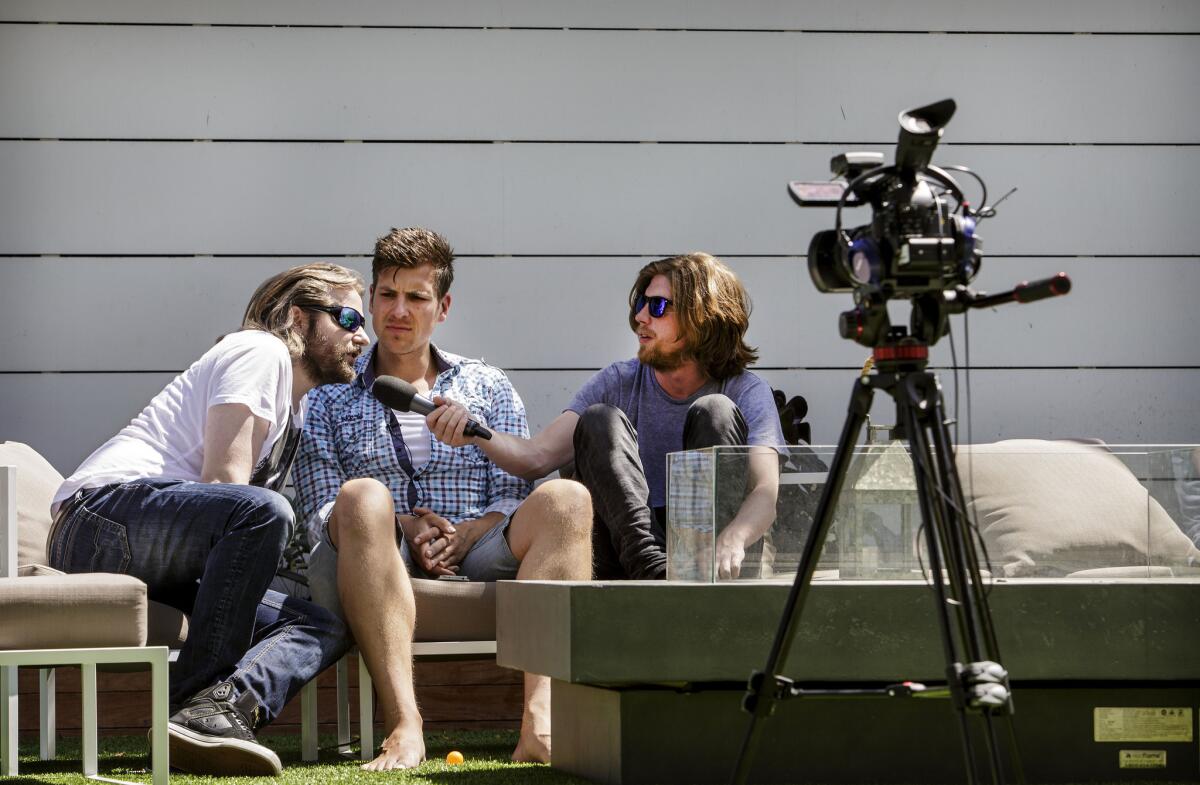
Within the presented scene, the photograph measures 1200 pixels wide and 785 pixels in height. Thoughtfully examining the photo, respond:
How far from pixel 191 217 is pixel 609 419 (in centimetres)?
174

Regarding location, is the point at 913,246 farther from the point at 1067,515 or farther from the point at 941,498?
the point at 1067,515

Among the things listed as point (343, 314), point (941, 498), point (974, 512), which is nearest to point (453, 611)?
point (343, 314)

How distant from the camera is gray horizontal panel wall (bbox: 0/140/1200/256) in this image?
15.3 ft

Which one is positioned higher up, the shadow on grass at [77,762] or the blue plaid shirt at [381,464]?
the blue plaid shirt at [381,464]

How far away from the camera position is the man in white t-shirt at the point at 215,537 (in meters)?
3.11

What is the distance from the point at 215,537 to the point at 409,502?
2.65ft

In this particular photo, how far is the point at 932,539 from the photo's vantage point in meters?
2.17

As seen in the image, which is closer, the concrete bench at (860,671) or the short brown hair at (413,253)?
the concrete bench at (860,671)

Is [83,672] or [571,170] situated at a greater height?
[571,170]

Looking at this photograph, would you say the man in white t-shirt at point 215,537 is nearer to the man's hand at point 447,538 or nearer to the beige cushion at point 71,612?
the beige cushion at point 71,612

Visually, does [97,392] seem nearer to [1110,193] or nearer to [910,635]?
[910,635]

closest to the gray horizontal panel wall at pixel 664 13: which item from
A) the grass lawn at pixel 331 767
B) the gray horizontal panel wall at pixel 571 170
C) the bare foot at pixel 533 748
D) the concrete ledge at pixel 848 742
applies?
the gray horizontal panel wall at pixel 571 170

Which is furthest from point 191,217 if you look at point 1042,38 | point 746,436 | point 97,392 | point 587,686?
point 1042,38

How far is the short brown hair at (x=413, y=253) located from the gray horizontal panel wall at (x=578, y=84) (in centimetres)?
71
